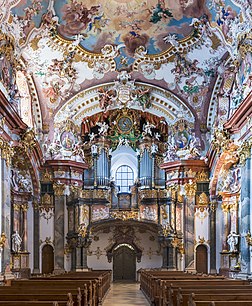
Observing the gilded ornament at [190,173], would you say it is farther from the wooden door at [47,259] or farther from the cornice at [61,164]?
the wooden door at [47,259]

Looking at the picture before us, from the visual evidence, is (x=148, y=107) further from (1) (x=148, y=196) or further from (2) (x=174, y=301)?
(2) (x=174, y=301)

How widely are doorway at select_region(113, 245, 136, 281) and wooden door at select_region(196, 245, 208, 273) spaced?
478 cm

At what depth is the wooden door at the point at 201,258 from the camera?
29047mm

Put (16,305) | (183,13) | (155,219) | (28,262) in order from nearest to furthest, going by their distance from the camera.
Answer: (16,305), (183,13), (28,262), (155,219)

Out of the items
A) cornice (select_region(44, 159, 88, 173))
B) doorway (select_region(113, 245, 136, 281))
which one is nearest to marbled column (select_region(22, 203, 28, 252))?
cornice (select_region(44, 159, 88, 173))

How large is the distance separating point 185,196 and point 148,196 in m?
2.05

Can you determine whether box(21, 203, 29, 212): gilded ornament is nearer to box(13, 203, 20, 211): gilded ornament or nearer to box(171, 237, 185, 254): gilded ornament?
box(13, 203, 20, 211): gilded ornament

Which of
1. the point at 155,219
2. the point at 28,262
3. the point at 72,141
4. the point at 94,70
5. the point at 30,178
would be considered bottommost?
the point at 28,262

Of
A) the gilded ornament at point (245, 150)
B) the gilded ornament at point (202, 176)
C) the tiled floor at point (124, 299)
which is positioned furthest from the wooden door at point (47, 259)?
the gilded ornament at point (245, 150)

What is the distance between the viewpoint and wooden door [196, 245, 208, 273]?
29.0m

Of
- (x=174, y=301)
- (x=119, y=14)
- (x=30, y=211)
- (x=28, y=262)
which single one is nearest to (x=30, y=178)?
(x=30, y=211)

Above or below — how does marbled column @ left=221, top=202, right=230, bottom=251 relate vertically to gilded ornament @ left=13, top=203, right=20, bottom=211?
below

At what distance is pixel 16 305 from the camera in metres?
8.73

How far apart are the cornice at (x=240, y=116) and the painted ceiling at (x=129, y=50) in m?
1.21
